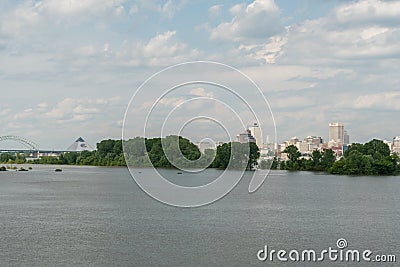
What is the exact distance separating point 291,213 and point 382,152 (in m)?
45.5

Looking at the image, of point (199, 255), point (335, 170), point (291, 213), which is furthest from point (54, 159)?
point (199, 255)

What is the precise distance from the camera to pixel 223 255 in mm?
15164

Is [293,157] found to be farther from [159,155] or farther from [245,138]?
[245,138]

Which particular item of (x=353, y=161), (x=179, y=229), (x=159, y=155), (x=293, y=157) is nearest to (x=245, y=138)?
(x=179, y=229)

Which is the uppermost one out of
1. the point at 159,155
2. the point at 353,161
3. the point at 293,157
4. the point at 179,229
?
the point at 293,157

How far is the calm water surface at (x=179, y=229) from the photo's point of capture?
15.1 meters

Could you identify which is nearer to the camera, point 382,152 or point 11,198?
point 11,198

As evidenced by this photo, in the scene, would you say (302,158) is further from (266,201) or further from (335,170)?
(266,201)

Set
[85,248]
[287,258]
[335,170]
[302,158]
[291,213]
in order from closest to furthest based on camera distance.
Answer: [287,258] < [85,248] < [291,213] < [335,170] < [302,158]

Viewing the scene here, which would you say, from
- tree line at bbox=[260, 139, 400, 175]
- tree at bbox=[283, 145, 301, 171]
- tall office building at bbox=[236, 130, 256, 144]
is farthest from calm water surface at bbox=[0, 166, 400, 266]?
→ tree at bbox=[283, 145, 301, 171]

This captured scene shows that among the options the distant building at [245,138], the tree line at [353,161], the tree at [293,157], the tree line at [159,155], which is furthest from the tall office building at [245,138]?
the tree at [293,157]

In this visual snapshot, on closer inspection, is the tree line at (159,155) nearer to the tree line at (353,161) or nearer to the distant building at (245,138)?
the distant building at (245,138)

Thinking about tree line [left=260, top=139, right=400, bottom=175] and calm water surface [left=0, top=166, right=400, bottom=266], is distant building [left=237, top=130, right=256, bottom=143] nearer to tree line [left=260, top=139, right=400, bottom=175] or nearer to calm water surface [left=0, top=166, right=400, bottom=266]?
calm water surface [left=0, top=166, right=400, bottom=266]

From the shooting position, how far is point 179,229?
19469 mm
